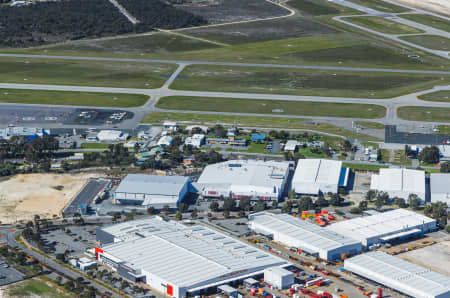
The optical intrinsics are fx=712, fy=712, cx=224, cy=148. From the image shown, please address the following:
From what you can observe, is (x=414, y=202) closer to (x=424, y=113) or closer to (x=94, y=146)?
(x=424, y=113)

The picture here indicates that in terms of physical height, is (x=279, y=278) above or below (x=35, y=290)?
above

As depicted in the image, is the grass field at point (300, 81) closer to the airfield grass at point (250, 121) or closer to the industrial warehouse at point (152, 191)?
the airfield grass at point (250, 121)

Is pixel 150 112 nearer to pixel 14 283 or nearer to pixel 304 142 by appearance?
pixel 304 142

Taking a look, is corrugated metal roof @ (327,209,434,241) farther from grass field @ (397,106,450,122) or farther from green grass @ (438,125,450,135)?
grass field @ (397,106,450,122)

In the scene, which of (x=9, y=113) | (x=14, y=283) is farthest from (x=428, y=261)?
(x=9, y=113)

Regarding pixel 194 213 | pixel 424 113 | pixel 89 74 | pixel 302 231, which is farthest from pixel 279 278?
pixel 89 74
